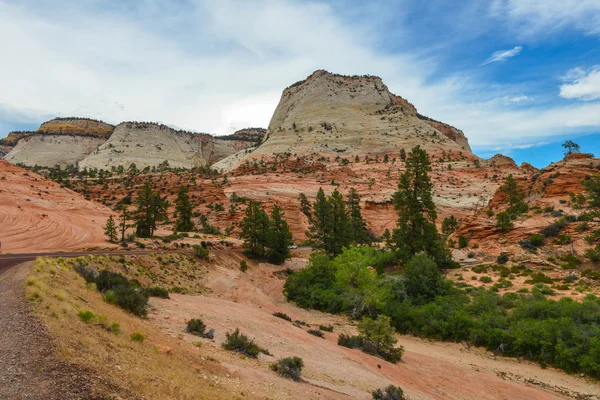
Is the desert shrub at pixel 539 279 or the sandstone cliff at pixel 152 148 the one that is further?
the sandstone cliff at pixel 152 148

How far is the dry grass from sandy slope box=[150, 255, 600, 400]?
1388 mm

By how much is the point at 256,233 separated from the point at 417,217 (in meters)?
17.9

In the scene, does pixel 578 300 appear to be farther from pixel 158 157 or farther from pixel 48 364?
pixel 158 157

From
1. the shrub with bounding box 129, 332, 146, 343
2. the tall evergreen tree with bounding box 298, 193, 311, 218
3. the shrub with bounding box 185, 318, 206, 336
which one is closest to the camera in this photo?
the shrub with bounding box 129, 332, 146, 343

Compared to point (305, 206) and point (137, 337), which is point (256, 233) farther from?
point (137, 337)

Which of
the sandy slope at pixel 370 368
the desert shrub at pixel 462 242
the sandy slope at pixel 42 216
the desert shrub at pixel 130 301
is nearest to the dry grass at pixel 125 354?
the sandy slope at pixel 370 368

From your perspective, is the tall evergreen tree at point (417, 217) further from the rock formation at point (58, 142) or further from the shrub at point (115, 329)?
the rock formation at point (58, 142)

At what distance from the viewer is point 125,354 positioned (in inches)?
248

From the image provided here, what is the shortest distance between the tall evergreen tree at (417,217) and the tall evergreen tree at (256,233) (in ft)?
50.3

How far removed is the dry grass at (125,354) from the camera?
5145 millimetres

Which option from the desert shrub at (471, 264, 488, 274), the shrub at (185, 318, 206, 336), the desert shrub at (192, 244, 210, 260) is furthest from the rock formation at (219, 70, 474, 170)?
the shrub at (185, 318, 206, 336)

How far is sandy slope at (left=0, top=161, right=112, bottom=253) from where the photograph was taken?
82.4 feet

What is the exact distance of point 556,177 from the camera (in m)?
36.2

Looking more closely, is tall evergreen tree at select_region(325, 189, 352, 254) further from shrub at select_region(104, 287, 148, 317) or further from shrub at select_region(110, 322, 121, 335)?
shrub at select_region(110, 322, 121, 335)
